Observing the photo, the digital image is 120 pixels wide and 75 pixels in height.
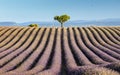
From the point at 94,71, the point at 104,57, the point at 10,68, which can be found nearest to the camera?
the point at 94,71

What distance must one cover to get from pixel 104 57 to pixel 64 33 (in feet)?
67.0

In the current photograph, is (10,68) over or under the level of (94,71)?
under

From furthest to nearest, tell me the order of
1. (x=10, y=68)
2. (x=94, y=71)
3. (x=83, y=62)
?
1. (x=83, y=62)
2. (x=10, y=68)
3. (x=94, y=71)

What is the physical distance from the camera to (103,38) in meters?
37.5

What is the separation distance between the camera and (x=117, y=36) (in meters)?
38.6

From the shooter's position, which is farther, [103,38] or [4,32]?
[4,32]

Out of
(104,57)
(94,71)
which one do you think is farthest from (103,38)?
(94,71)

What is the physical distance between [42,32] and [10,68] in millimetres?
25126

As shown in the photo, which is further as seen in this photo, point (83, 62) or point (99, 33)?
point (99, 33)

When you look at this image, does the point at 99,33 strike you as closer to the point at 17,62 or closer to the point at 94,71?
the point at 17,62

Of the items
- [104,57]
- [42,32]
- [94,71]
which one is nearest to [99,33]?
[42,32]

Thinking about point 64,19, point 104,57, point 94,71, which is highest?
point 94,71

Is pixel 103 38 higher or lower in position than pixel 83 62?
lower

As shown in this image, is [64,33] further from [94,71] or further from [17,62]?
[94,71]
